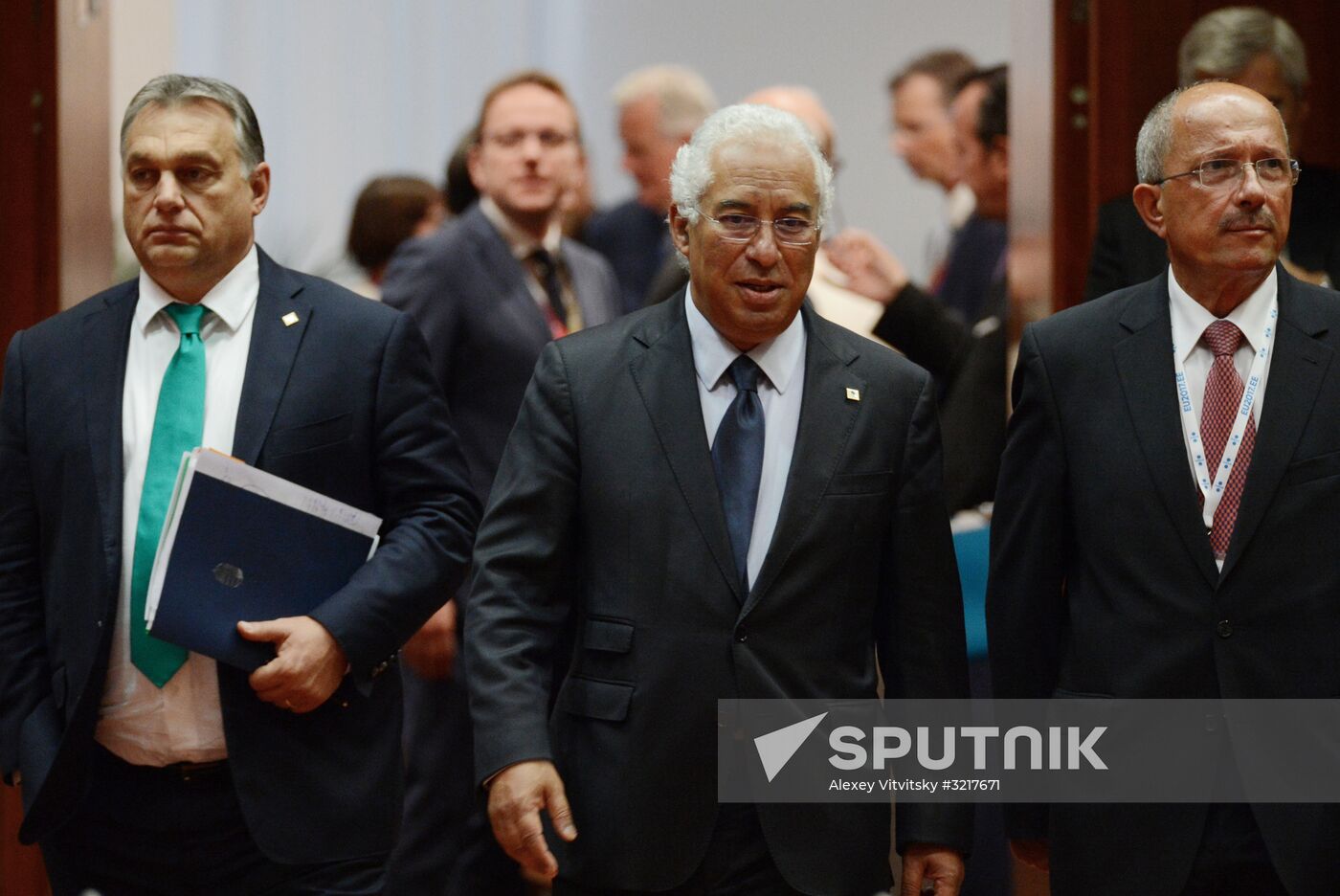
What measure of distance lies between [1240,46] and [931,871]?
6.72 feet

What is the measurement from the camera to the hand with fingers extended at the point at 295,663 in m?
3.01

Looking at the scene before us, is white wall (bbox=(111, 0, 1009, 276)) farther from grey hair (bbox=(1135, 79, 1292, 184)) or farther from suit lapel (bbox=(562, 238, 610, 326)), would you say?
grey hair (bbox=(1135, 79, 1292, 184))

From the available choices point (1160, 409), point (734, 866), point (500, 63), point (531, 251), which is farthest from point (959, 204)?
point (734, 866)

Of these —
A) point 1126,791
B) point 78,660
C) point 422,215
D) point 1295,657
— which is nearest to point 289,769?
point 78,660

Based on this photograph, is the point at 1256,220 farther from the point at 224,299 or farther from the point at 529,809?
the point at 224,299

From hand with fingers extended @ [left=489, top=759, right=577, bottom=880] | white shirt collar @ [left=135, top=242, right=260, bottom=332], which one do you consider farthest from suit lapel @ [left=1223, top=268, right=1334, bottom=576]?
white shirt collar @ [left=135, top=242, right=260, bottom=332]

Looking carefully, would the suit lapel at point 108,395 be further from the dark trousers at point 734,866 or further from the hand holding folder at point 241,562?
the dark trousers at point 734,866

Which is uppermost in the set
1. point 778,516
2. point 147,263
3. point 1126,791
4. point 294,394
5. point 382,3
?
point 382,3

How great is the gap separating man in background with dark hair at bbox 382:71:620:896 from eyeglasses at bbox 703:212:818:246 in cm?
171

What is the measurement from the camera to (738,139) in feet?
9.80

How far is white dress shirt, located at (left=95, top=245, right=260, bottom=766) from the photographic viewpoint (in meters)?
3.09

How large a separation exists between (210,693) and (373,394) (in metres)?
0.58

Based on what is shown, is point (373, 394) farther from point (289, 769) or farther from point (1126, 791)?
point (1126, 791)

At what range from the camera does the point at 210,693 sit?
310 cm
